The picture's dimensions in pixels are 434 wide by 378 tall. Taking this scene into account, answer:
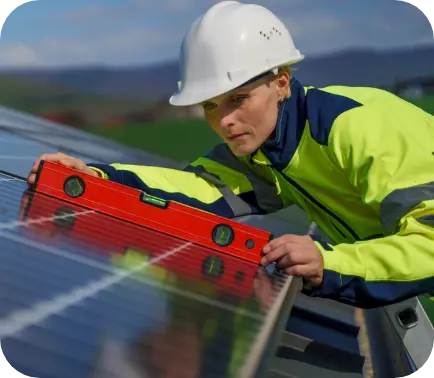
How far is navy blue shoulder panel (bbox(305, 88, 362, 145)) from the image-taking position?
5.55 ft

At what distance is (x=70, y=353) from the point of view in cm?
90

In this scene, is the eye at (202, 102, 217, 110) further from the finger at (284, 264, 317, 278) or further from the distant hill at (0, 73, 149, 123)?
the distant hill at (0, 73, 149, 123)

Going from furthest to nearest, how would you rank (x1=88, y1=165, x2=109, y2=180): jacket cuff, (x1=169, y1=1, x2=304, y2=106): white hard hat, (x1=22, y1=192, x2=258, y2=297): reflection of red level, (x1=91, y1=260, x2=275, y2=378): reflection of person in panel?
(x1=88, y1=165, x2=109, y2=180): jacket cuff
(x1=169, y1=1, x2=304, y2=106): white hard hat
(x1=22, y1=192, x2=258, y2=297): reflection of red level
(x1=91, y1=260, x2=275, y2=378): reflection of person in panel

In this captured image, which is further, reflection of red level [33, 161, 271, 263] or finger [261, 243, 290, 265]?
reflection of red level [33, 161, 271, 263]

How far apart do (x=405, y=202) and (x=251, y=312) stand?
17.7 inches

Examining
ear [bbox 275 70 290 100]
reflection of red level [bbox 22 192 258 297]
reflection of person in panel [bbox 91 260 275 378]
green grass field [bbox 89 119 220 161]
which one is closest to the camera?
reflection of person in panel [bbox 91 260 275 378]

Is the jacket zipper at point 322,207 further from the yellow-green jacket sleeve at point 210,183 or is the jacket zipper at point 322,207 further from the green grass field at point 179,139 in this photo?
the green grass field at point 179,139

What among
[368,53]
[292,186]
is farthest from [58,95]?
[292,186]

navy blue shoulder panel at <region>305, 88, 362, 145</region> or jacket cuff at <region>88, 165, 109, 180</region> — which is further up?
navy blue shoulder panel at <region>305, 88, 362, 145</region>

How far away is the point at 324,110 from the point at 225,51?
30cm

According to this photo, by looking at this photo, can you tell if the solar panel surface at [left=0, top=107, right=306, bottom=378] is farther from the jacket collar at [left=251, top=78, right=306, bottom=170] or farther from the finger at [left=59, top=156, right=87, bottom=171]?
the jacket collar at [left=251, top=78, right=306, bottom=170]

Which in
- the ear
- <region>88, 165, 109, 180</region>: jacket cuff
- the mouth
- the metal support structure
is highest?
the ear

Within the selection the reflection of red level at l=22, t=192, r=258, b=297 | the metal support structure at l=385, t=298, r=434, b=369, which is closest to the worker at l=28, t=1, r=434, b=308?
the reflection of red level at l=22, t=192, r=258, b=297

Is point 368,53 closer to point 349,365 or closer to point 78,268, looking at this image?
point 349,365
